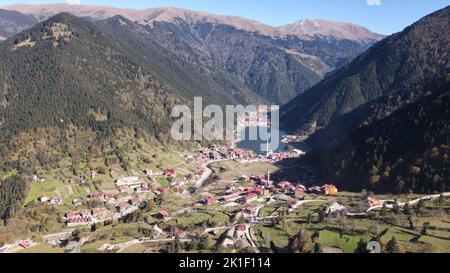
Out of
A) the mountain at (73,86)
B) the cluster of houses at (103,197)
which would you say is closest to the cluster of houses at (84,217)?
the cluster of houses at (103,197)

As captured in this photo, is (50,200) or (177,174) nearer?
(50,200)

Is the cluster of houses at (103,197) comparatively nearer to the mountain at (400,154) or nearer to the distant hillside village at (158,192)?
the distant hillside village at (158,192)

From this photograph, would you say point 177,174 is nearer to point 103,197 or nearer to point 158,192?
point 158,192

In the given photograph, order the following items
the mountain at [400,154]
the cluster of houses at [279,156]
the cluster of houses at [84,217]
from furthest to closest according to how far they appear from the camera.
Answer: the cluster of houses at [279,156], the cluster of houses at [84,217], the mountain at [400,154]

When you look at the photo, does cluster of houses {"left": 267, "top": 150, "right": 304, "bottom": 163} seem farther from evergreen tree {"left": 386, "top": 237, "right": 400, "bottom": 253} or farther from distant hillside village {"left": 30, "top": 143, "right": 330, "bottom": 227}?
→ evergreen tree {"left": 386, "top": 237, "right": 400, "bottom": 253}

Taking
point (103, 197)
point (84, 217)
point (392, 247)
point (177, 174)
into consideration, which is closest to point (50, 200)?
point (84, 217)

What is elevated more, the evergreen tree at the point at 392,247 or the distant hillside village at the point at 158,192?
the evergreen tree at the point at 392,247


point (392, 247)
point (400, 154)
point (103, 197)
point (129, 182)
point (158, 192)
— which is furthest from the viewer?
point (129, 182)

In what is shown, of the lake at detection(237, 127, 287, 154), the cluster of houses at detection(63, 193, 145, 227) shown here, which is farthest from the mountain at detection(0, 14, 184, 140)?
the cluster of houses at detection(63, 193, 145, 227)
